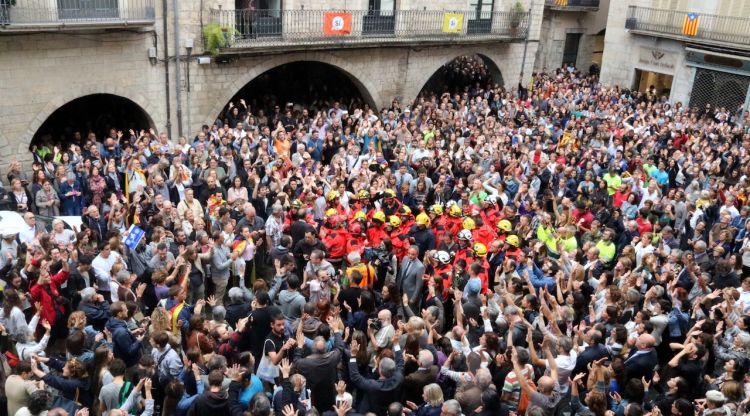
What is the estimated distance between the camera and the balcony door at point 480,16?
77.5 feet

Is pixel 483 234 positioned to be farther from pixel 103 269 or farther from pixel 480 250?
pixel 103 269

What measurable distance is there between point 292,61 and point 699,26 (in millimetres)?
16632

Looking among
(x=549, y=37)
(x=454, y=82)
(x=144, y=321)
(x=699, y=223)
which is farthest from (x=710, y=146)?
(x=549, y=37)

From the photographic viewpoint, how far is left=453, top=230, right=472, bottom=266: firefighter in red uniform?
9172mm

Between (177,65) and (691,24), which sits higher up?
(691,24)

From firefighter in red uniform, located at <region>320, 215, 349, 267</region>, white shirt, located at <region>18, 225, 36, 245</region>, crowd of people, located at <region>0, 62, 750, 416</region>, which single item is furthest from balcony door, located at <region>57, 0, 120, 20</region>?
firefighter in red uniform, located at <region>320, 215, 349, 267</region>

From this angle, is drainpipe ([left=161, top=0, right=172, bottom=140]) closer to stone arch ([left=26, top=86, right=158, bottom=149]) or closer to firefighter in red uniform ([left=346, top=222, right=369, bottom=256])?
stone arch ([left=26, top=86, right=158, bottom=149])

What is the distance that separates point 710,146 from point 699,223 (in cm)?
679

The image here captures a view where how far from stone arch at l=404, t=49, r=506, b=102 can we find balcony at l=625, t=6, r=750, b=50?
6.80 meters

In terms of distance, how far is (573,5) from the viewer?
32.6 metres

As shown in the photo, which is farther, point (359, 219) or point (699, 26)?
point (699, 26)

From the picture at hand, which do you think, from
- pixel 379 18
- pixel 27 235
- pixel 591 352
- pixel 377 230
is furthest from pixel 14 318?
pixel 379 18

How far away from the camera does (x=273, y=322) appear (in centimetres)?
678

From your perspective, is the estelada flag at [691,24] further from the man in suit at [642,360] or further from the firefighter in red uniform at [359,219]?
the man in suit at [642,360]
